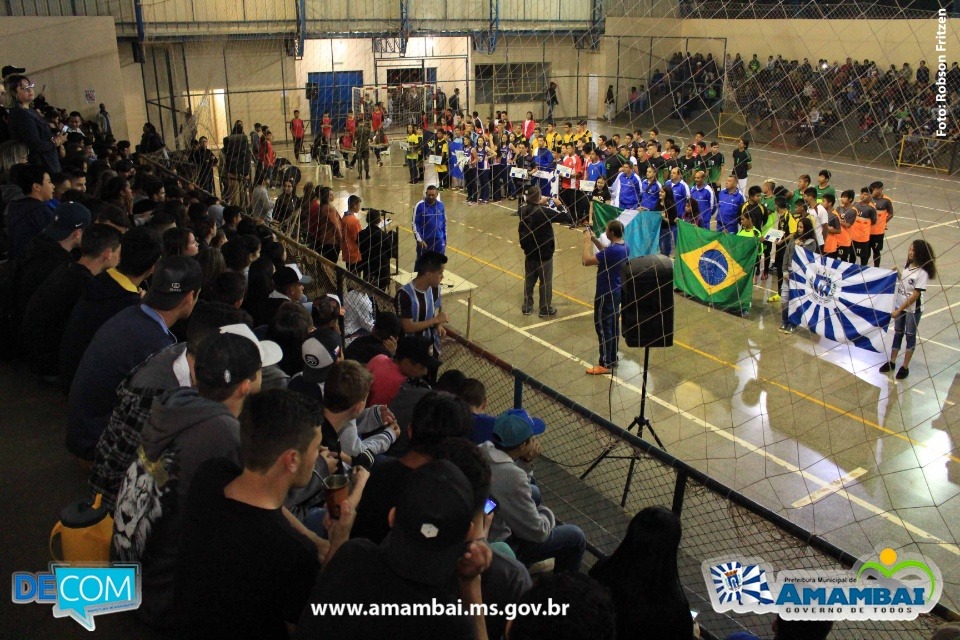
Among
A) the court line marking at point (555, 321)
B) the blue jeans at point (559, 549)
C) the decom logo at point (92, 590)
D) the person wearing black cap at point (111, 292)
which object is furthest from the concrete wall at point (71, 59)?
the blue jeans at point (559, 549)

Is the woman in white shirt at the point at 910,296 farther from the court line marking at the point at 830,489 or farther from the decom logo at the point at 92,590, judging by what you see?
the decom logo at the point at 92,590

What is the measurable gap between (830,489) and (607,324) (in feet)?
8.28

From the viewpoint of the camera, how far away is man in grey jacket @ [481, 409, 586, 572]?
9.41ft

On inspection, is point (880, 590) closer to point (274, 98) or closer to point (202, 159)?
point (202, 159)

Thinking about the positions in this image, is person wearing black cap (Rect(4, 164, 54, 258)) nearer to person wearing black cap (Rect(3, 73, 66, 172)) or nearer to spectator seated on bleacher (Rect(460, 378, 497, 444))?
person wearing black cap (Rect(3, 73, 66, 172))

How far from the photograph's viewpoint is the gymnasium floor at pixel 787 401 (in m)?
5.12

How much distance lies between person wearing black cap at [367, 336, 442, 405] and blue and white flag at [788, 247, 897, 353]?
4.33 m

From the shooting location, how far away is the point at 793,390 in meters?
6.81

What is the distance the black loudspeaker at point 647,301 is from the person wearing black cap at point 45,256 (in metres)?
3.64

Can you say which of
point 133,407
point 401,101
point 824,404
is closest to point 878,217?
point 824,404

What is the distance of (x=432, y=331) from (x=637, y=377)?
2621 millimetres

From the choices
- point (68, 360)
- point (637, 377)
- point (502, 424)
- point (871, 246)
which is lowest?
point (637, 377)

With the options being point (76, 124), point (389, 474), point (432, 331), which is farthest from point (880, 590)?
point (76, 124)

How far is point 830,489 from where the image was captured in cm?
533
